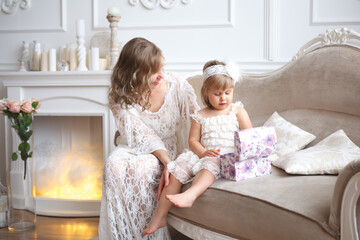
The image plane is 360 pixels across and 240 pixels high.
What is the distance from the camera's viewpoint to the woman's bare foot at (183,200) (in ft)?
5.44

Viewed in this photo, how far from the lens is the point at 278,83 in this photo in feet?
7.59

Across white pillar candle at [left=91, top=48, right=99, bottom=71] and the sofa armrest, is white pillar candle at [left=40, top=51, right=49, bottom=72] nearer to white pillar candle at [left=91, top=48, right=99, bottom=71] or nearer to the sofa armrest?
white pillar candle at [left=91, top=48, right=99, bottom=71]

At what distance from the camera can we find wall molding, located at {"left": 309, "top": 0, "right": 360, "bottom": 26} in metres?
2.62

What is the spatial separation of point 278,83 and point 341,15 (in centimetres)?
78

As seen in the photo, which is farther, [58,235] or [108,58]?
[108,58]

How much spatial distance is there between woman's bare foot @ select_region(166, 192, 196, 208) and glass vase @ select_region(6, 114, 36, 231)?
1.30 m

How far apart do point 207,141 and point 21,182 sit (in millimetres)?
1352

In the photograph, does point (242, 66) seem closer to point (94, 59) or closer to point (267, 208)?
point (94, 59)

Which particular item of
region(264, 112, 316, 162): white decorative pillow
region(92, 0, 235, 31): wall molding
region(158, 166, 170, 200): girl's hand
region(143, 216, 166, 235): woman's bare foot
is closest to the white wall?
region(92, 0, 235, 31): wall molding

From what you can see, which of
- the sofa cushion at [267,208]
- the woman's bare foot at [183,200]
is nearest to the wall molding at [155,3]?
the sofa cushion at [267,208]

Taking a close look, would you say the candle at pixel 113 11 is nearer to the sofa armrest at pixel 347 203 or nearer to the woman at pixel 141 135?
the woman at pixel 141 135

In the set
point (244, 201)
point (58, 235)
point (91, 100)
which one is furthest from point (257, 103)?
point (58, 235)

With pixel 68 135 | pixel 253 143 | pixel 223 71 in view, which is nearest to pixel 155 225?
pixel 253 143

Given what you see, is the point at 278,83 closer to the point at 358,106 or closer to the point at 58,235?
the point at 358,106
